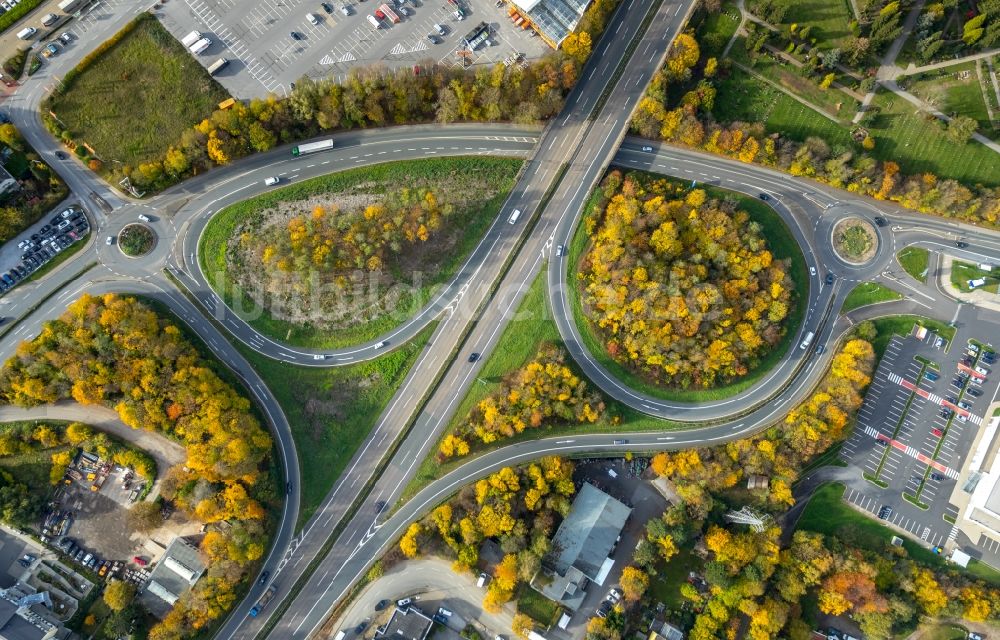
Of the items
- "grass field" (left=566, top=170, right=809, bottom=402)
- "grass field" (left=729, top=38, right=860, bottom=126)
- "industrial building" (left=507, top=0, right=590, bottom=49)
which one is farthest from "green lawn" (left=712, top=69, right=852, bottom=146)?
"industrial building" (left=507, top=0, right=590, bottom=49)

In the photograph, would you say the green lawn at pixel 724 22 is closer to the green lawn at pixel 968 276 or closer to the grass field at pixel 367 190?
the grass field at pixel 367 190

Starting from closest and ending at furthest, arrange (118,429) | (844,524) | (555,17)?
1. (118,429)
2. (844,524)
3. (555,17)

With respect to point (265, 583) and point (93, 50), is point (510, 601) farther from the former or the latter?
point (93, 50)

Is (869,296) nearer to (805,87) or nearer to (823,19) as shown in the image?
(805,87)

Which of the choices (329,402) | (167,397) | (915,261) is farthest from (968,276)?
(167,397)

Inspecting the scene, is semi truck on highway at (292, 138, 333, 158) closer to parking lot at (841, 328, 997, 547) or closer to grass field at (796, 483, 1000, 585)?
grass field at (796, 483, 1000, 585)

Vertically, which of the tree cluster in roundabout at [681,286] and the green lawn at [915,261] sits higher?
the green lawn at [915,261]

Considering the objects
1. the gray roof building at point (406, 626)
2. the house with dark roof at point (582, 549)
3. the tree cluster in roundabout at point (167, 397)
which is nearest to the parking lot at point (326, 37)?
the tree cluster in roundabout at point (167, 397)
